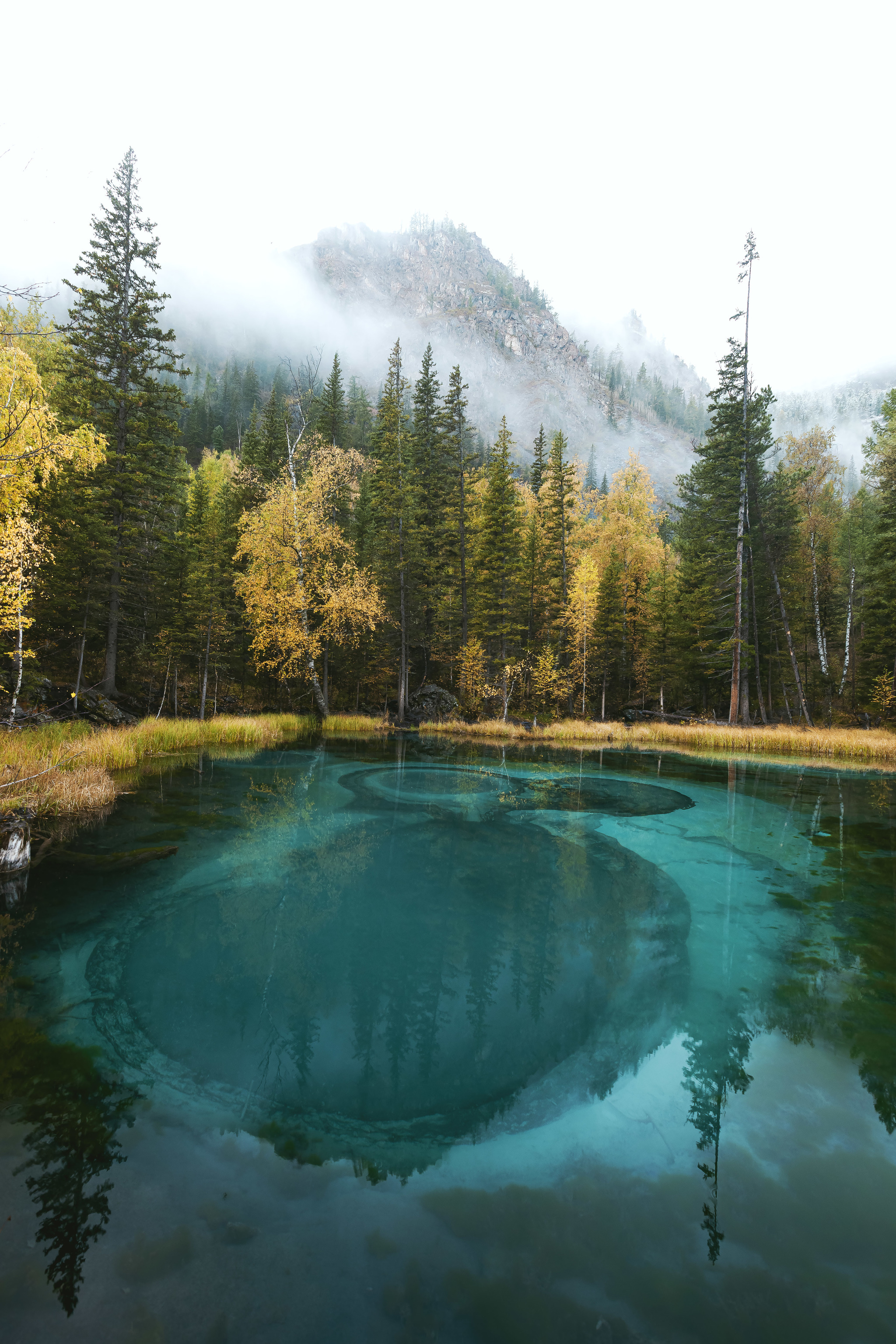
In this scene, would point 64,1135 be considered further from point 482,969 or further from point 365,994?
point 482,969

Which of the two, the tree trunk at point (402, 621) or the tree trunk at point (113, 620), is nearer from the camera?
the tree trunk at point (113, 620)

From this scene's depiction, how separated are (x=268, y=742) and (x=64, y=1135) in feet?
62.6

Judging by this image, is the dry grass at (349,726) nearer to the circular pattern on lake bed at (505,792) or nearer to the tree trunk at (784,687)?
the circular pattern on lake bed at (505,792)

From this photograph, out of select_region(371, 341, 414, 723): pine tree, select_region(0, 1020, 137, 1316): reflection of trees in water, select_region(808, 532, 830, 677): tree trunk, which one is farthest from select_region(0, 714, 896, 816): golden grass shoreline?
select_region(808, 532, 830, 677): tree trunk

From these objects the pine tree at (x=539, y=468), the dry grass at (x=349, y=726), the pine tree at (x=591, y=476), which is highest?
the pine tree at (x=591, y=476)

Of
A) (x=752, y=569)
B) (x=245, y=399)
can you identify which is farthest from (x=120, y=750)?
(x=245, y=399)

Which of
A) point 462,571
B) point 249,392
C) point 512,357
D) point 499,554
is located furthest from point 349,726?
point 512,357

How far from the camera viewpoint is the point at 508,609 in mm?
30922

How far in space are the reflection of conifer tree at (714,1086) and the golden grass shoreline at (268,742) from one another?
681 cm

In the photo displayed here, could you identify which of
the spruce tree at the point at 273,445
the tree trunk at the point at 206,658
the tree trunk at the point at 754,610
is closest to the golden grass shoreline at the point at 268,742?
the tree trunk at the point at 206,658

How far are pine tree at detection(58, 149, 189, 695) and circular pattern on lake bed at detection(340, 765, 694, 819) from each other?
1173cm

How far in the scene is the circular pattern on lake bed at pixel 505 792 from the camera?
12.1m

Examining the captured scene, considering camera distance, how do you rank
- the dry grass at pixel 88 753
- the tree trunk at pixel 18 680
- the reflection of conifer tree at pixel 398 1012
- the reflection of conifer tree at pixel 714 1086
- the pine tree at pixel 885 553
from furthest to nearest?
1. the pine tree at pixel 885 553
2. the tree trunk at pixel 18 680
3. the dry grass at pixel 88 753
4. the reflection of conifer tree at pixel 398 1012
5. the reflection of conifer tree at pixel 714 1086

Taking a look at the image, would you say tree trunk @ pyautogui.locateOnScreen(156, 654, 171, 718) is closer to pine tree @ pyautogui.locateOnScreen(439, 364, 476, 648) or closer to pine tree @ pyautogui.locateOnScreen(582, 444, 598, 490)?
pine tree @ pyautogui.locateOnScreen(439, 364, 476, 648)
